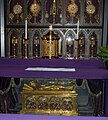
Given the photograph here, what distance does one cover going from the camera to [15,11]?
6.18m

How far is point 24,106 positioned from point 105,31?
366 centimetres

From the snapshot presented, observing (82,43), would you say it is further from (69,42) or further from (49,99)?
(49,99)

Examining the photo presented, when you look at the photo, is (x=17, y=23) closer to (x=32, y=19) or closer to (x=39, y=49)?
(x=32, y=19)

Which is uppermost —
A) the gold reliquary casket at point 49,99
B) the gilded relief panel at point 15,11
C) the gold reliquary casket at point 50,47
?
the gilded relief panel at point 15,11

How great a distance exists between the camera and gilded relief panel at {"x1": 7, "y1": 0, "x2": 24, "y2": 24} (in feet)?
20.2

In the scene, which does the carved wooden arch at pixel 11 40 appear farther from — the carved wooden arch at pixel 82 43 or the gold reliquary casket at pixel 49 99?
the gold reliquary casket at pixel 49 99

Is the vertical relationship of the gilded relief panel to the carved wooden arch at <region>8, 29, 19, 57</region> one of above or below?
above

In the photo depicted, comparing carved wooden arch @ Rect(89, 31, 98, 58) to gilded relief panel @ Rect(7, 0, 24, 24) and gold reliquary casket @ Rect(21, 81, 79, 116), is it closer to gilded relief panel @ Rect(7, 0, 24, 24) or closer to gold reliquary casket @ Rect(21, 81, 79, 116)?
gilded relief panel @ Rect(7, 0, 24, 24)

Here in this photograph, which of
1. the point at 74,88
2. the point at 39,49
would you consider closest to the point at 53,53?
the point at 74,88

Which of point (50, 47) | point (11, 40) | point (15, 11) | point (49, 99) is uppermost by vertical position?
point (15, 11)

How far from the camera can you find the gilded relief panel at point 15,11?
6.16 m

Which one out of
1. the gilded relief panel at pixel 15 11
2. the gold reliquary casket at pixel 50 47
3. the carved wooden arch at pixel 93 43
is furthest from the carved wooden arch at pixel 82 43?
the gold reliquary casket at pixel 50 47

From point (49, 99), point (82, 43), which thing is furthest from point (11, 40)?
point (49, 99)

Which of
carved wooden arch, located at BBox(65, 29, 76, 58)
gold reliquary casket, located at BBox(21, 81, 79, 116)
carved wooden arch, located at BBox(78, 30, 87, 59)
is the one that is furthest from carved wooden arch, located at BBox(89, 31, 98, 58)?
gold reliquary casket, located at BBox(21, 81, 79, 116)
